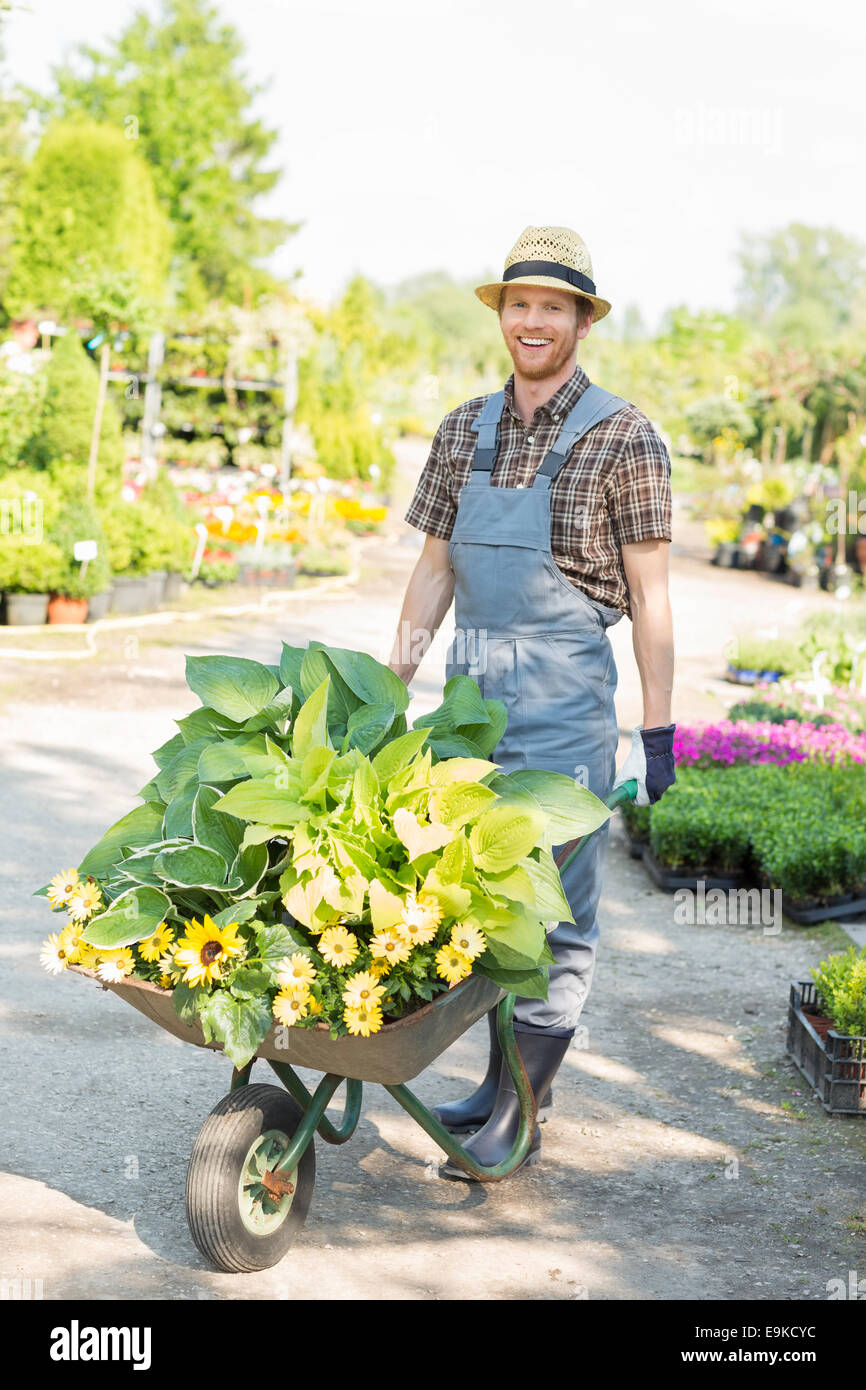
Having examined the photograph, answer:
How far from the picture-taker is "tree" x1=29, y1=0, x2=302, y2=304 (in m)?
29.5

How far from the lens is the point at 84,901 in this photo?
2.47 metres

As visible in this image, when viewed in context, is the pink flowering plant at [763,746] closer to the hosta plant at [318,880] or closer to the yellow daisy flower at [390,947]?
the hosta plant at [318,880]

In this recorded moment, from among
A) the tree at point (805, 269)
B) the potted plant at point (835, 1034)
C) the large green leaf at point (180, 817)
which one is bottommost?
the potted plant at point (835, 1034)

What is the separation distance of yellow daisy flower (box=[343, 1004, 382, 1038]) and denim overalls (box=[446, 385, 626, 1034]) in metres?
0.89

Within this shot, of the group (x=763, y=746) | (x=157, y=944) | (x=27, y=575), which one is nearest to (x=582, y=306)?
(x=157, y=944)

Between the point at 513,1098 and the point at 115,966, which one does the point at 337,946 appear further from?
the point at 513,1098

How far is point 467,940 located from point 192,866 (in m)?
0.47

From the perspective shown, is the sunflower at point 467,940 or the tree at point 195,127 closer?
the sunflower at point 467,940

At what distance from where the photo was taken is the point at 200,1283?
8.44ft

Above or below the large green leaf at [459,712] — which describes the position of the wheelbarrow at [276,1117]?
below

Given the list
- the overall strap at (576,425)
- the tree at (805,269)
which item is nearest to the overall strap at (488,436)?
the overall strap at (576,425)

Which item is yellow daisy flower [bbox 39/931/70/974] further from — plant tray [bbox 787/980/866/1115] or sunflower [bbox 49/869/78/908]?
plant tray [bbox 787/980/866/1115]

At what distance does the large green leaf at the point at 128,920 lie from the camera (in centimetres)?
237

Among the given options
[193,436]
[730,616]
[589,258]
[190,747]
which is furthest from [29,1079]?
[193,436]
